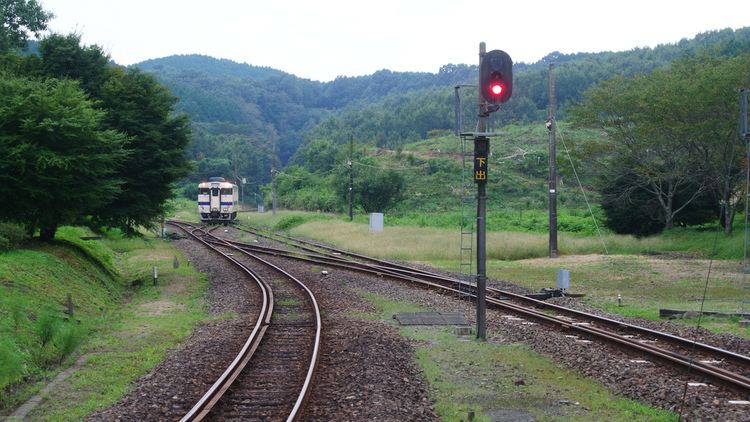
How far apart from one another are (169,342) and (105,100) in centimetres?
1384

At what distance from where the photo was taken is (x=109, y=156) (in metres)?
20.5

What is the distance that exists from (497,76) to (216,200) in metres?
48.4

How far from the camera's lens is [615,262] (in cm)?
2912

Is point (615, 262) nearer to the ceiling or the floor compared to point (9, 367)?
nearer to the floor

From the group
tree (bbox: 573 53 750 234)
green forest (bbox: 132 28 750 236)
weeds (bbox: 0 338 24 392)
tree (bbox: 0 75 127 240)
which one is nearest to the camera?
weeds (bbox: 0 338 24 392)

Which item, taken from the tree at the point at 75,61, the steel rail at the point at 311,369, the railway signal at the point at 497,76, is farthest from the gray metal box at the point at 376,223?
the railway signal at the point at 497,76

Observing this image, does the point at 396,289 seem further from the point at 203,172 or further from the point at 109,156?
the point at 203,172

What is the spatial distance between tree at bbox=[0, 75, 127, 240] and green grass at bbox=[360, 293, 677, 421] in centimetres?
1127

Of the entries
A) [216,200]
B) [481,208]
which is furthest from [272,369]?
[216,200]

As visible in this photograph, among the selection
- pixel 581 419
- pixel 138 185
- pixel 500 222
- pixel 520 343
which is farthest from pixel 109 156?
pixel 500 222

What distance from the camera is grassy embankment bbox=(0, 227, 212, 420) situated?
30.7ft

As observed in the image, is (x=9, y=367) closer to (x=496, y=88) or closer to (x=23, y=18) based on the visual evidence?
(x=496, y=88)

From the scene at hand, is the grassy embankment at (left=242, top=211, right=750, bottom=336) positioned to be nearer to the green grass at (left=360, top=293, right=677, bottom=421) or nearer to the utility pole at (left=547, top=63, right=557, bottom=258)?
the utility pole at (left=547, top=63, right=557, bottom=258)

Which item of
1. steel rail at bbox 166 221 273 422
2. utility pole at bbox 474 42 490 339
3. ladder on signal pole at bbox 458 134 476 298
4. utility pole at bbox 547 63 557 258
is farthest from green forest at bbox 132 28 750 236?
steel rail at bbox 166 221 273 422
